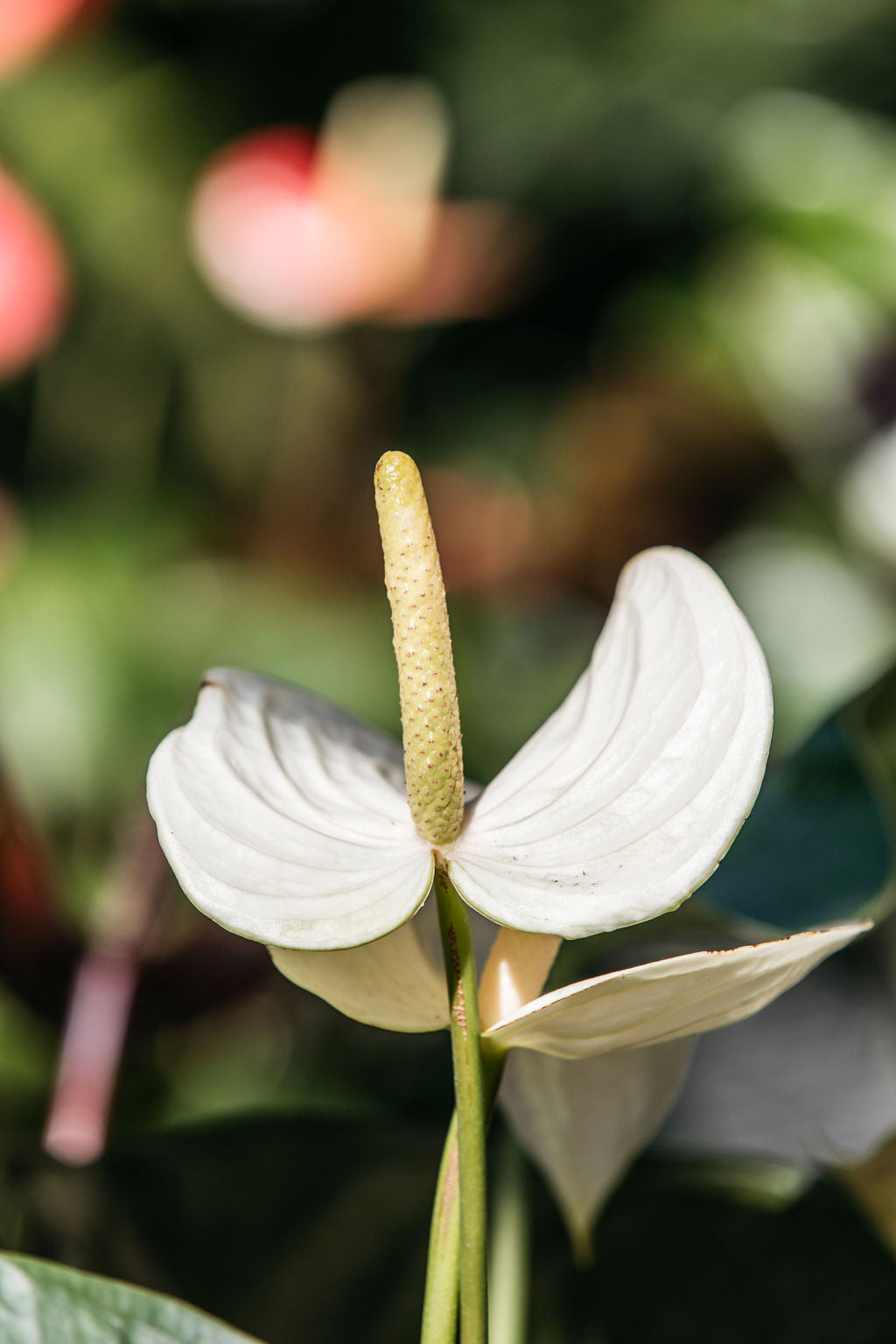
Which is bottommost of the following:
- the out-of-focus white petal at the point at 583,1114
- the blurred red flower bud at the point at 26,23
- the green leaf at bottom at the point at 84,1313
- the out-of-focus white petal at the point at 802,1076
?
the out-of-focus white petal at the point at 802,1076

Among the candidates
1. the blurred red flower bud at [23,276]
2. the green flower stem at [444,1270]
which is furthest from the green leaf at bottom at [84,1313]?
the blurred red flower bud at [23,276]

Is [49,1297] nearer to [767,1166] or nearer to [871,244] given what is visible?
[767,1166]

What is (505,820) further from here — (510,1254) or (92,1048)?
(92,1048)

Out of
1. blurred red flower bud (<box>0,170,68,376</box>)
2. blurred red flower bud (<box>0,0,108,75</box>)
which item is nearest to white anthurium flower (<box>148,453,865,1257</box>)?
blurred red flower bud (<box>0,170,68,376</box>)

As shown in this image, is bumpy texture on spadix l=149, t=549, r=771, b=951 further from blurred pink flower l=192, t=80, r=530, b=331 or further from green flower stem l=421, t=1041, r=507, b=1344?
blurred pink flower l=192, t=80, r=530, b=331

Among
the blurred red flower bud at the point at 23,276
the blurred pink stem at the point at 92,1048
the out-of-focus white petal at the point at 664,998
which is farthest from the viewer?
the blurred red flower bud at the point at 23,276

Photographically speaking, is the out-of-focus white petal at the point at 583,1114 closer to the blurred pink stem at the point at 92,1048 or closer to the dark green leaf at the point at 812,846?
the dark green leaf at the point at 812,846

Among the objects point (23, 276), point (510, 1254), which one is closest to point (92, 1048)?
point (510, 1254)
